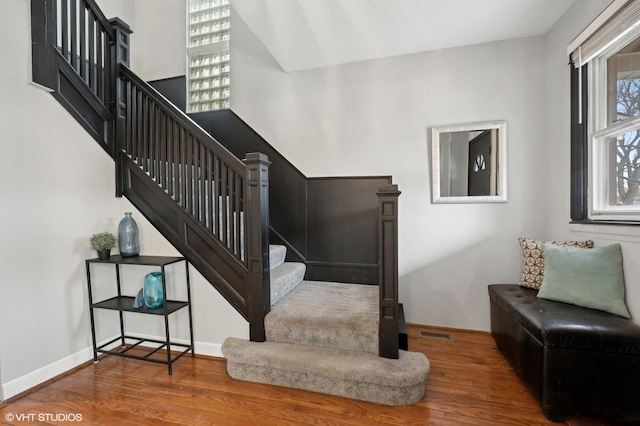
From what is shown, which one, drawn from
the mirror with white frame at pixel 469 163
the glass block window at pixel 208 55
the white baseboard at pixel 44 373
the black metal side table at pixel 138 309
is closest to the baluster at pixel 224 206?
the black metal side table at pixel 138 309

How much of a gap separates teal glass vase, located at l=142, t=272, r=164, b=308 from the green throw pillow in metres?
2.90

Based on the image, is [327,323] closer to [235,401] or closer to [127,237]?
[235,401]

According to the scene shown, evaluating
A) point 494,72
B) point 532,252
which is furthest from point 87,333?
point 494,72

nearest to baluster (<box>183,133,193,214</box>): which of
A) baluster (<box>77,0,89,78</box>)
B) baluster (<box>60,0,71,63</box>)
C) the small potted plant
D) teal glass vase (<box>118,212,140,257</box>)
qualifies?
teal glass vase (<box>118,212,140,257</box>)

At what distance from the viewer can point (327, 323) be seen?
209 centimetres

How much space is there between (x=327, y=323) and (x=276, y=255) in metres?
1.00

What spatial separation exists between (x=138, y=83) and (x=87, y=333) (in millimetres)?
2197

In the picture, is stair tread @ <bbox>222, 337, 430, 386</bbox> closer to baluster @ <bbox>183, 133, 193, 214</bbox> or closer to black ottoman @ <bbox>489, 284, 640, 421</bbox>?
black ottoman @ <bbox>489, 284, 640, 421</bbox>

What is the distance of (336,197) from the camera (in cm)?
309

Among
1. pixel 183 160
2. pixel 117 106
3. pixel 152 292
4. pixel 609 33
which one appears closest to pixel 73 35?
pixel 117 106

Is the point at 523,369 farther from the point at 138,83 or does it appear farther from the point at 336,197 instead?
the point at 138,83

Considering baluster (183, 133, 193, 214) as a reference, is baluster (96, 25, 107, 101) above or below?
above

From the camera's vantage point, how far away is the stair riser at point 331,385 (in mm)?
1742

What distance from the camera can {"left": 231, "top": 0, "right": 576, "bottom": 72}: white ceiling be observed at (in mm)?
2248
